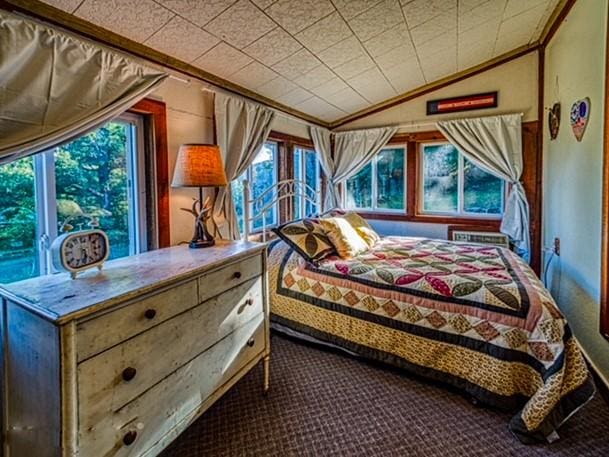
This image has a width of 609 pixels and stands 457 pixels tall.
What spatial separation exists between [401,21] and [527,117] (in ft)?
6.92

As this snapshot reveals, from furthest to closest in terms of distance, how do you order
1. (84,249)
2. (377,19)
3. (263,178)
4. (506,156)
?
1. (506,156)
2. (263,178)
3. (377,19)
4. (84,249)

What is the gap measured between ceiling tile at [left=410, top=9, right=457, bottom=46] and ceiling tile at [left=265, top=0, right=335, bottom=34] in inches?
36.5

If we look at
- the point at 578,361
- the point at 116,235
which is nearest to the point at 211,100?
the point at 116,235

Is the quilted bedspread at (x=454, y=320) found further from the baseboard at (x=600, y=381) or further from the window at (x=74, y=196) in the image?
the window at (x=74, y=196)

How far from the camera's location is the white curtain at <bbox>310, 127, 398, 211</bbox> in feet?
14.1

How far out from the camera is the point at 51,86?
1.47 metres

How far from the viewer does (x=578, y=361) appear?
1619mm

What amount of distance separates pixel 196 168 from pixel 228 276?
0.73 metres

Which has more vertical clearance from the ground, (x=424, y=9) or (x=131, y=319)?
(x=424, y=9)

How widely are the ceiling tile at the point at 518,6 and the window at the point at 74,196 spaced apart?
9.72ft

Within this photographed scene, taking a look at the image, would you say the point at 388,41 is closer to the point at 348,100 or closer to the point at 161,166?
the point at 348,100

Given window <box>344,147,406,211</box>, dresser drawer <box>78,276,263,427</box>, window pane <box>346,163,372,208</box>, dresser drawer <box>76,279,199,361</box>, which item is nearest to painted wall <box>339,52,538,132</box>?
window <box>344,147,406,211</box>

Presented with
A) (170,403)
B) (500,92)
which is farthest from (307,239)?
(500,92)

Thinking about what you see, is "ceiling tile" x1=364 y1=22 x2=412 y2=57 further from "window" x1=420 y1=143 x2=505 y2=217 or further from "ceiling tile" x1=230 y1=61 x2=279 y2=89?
"window" x1=420 y1=143 x2=505 y2=217
